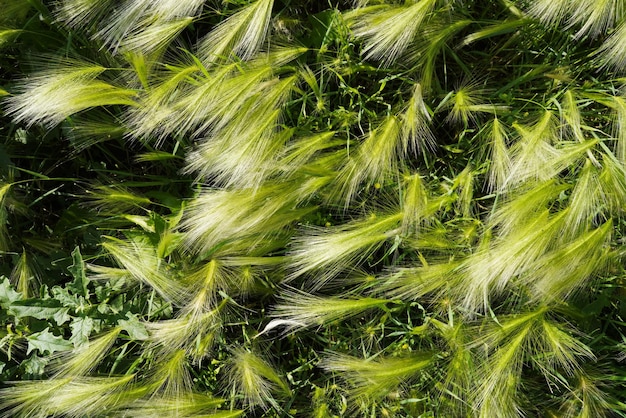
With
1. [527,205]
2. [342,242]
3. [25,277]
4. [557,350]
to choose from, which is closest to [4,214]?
[25,277]

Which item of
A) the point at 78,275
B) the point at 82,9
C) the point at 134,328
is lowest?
the point at 134,328

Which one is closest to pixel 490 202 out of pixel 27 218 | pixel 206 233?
pixel 206 233

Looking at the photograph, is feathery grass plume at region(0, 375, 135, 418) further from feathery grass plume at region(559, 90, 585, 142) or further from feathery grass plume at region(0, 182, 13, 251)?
feathery grass plume at region(559, 90, 585, 142)

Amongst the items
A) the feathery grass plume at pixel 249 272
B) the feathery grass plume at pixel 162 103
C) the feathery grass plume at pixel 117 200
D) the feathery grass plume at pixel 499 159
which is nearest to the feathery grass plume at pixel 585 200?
the feathery grass plume at pixel 499 159

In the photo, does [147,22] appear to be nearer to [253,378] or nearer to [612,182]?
[253,378]

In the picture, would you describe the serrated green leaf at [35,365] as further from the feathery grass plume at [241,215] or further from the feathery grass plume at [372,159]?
the feathery grass plume at [372,159]

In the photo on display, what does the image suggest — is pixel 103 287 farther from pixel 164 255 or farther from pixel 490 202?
pixel 490 202
